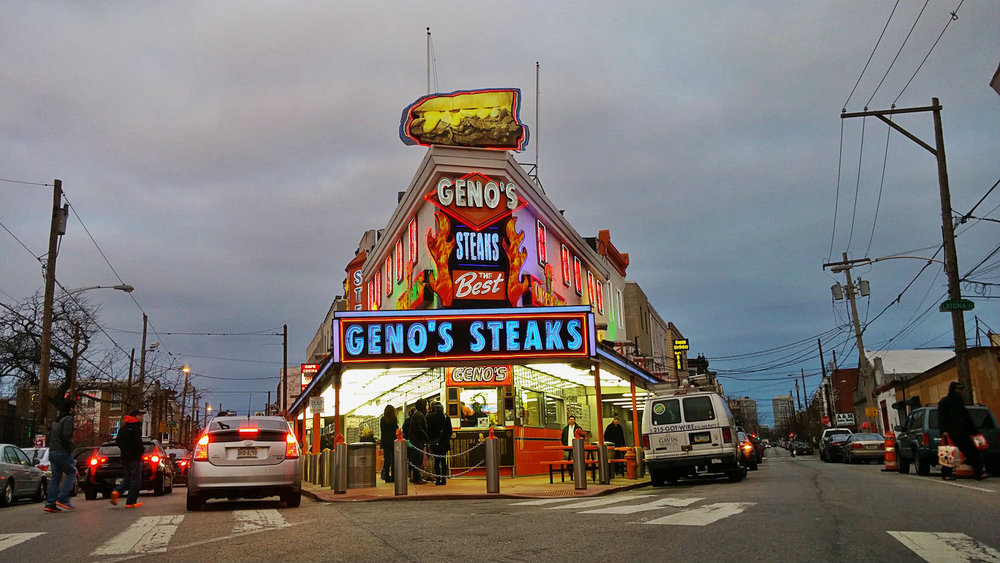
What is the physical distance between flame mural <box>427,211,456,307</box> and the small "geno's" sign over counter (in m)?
3.06

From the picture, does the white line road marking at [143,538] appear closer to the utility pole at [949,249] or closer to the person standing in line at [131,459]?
the person standing in line at [131,459]

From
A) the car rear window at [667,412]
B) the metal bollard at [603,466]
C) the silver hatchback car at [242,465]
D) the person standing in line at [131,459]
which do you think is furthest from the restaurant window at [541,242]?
the person standing in line at [131,459]

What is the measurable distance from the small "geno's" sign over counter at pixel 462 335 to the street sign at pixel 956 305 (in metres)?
9.40

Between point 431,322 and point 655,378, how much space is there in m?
12.9

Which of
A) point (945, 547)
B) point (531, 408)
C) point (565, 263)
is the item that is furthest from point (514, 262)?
point (945, 547)

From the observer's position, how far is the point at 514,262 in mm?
26906

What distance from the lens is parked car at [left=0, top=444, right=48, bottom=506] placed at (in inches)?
689

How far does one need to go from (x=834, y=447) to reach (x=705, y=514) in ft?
93.2

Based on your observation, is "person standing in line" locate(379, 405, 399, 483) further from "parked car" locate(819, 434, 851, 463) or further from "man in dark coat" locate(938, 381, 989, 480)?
"parked car" locate(819, 434, 851, 463)

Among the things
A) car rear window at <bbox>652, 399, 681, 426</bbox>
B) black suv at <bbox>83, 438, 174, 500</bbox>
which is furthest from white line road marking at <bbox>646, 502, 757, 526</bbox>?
black suv at <bbox>83, 438, 174, 500</bbox>

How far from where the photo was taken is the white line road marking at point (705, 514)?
8.41m

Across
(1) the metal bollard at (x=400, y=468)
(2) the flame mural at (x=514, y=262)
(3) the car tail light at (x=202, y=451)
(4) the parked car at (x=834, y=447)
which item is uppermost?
(2) the flame mural at (x=514, y=262)

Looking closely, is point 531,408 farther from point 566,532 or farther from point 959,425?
point 566,532

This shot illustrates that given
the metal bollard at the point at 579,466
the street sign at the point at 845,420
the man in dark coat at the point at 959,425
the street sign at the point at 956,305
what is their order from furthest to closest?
the street sign at the point at 845,420
the street sign at the point at 956,305
the metal bollard at the point at 579,466
the man in dark coat at the point at 959,425
